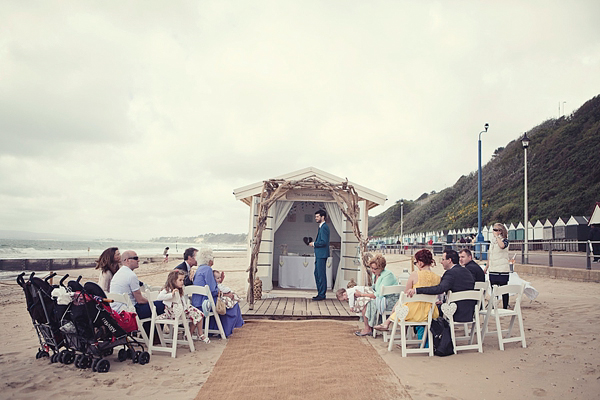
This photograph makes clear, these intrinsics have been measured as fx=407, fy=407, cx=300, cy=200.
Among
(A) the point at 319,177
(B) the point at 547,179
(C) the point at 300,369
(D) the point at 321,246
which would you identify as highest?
(B) the point at 547,179

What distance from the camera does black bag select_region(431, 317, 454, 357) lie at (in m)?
4.65

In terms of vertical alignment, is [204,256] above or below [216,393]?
above

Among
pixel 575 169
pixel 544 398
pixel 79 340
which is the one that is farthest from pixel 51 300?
pixel 575 169

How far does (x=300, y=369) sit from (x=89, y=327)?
2.12 meters

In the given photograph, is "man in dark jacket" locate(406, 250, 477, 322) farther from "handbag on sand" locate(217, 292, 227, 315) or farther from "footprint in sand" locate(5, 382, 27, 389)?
"footprint in sand" locate(5, 382, 27, 389)

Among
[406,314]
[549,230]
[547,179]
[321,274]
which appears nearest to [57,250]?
[321,274]

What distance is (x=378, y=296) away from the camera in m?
5.43

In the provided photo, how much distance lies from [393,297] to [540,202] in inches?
1660

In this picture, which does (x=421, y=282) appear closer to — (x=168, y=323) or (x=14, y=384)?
(x=168, y=323)

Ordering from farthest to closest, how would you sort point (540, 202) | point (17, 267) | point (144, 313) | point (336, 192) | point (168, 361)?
point (540, 202), point (17, 267), point (336, 192), point (144, 313), point (168, 361)

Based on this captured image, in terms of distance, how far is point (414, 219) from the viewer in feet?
263

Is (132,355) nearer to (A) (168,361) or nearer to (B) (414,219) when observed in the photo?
(A) (168,361)

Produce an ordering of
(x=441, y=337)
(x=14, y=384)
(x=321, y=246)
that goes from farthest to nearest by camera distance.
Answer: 1. (x=321, y=246)
2. (x=441, y=337)
3. (x=14, y=384)

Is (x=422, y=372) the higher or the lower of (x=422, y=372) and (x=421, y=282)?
the lower
